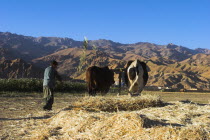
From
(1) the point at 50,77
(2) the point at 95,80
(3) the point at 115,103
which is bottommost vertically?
(3) the point at 115,103

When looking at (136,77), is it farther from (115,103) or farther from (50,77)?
(50,77)

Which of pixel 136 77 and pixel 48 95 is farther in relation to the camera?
pixel 136 77

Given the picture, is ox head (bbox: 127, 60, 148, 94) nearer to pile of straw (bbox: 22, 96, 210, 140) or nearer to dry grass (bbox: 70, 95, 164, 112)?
dry grass (bbox: 70, 95, 164, 112)

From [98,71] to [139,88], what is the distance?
186 centimetres

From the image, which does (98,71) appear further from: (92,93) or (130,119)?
(130,119)

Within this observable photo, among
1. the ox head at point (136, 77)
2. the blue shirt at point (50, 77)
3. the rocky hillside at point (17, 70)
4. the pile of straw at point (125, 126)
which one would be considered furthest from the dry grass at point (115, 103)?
the rocky hillside at point (17, 70)

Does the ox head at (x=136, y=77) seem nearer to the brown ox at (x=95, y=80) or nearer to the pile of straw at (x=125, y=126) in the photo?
the brown ox at (x=95, y=80)

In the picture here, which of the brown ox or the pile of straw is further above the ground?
the brown ox

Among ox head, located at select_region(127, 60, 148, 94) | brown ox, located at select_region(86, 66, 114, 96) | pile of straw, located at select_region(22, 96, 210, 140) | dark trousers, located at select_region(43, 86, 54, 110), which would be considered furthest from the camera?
brown ox, located at select_region(86, 66, 114, 96)

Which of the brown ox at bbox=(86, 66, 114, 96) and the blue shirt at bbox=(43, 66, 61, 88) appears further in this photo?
the brown ox at bbox=(86, 66, 114, 96)

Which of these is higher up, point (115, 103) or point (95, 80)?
point (95, 80)

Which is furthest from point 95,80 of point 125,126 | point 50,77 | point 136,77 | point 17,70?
point 17,70

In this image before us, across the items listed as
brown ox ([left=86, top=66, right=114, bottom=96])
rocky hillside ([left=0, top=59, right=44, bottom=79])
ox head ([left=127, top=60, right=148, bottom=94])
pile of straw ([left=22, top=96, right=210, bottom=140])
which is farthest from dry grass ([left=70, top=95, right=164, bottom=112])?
rocky hillside ([left=0, top=59, right=44, bottom=79])

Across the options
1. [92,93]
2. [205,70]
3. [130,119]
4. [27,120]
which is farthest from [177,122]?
[205,70]
